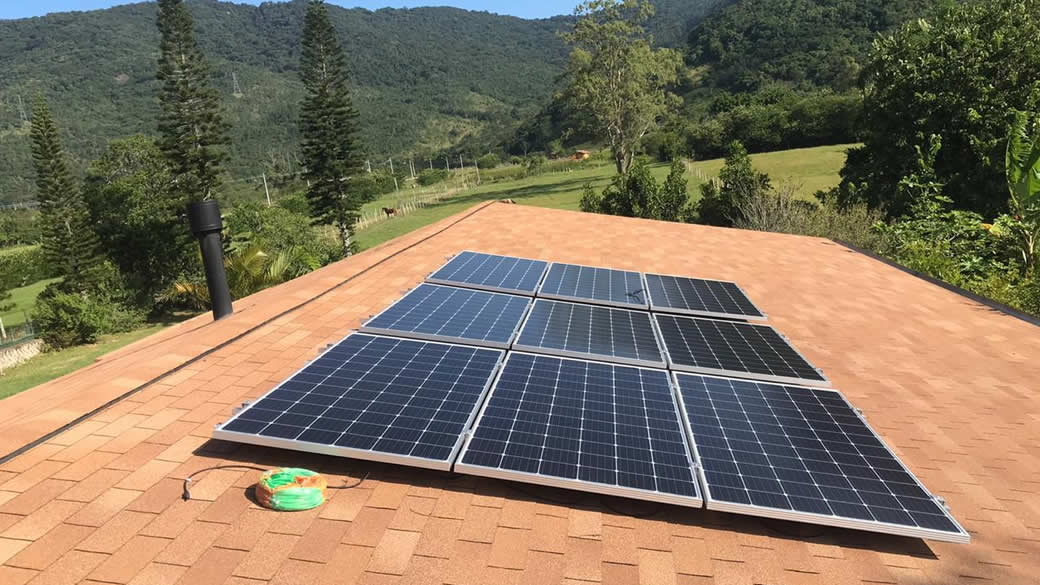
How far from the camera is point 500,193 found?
62.9 m

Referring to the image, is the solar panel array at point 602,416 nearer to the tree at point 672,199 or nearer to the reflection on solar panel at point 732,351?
the reflection on solar panel at point 732,351

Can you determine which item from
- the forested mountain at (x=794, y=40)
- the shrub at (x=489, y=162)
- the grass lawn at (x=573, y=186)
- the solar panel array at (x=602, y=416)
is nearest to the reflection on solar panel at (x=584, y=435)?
the solar panel array at (x=602, y=416)

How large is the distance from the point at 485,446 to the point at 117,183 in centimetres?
4362

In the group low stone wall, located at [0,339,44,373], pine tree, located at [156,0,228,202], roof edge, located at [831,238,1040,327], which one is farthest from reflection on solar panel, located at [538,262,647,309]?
pine tree, located at [156,0,228,202]

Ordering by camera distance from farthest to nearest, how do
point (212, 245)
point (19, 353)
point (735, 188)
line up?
point (19, 353), point (735, 188), point (212, 245)

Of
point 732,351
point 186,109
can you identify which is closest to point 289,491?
point 732,351

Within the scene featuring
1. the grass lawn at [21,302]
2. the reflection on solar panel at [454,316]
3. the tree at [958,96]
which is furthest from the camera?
the grass lawn at [21,302]

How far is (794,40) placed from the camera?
116500 mm

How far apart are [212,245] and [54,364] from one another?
2356cm

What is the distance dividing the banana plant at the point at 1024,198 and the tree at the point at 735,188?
31.1ft

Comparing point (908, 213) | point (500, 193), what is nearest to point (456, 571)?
point (908, 213)

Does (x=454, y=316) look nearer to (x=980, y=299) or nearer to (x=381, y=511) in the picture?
(x=381, y=511)

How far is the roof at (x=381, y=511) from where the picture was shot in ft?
10.4

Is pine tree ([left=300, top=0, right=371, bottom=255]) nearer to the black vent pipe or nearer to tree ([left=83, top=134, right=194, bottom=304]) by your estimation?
tree ([left=83, top=134, right=194, bottom=304])
